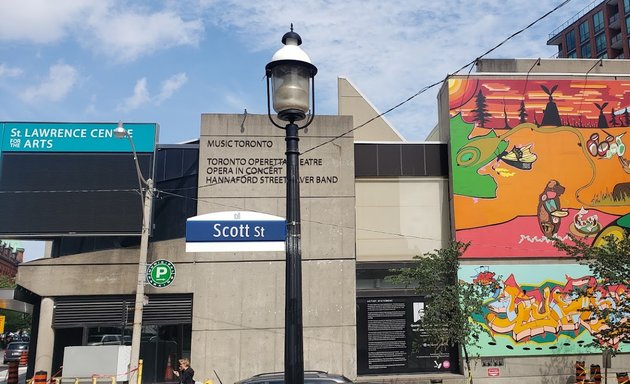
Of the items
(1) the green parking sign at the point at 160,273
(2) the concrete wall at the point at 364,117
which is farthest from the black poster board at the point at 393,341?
(2) the concrete wall at the point at 364,117

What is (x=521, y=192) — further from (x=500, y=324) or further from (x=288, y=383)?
(x=288, y=383)

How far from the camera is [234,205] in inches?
804

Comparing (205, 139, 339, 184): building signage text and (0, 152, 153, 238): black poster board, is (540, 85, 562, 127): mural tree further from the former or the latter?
(0, 152, 153, 238): black poster board

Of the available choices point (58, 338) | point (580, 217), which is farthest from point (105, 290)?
point (580, 217)

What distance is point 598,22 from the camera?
2675 inches

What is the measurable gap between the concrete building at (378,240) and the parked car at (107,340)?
274mm

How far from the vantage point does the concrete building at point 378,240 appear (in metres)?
19.5

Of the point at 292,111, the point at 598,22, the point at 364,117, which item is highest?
the point at 598,22

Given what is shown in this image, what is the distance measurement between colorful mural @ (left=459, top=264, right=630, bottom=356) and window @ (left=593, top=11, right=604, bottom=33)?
58.6 metres

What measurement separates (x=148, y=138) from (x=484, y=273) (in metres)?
13.8

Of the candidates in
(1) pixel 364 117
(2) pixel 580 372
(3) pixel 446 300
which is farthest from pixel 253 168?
(2) pixel 580 372

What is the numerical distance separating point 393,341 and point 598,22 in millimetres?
64141

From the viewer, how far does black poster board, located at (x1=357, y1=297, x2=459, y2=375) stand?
1991cm

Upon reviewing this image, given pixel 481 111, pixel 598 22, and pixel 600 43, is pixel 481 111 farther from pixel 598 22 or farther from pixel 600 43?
pixel 598 22
